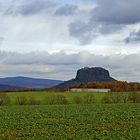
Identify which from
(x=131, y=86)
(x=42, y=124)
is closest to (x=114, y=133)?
(x=42, y=124)

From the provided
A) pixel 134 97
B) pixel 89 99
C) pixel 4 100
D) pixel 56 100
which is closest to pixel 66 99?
pixel 56 100

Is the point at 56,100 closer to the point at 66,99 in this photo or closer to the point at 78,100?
the point at 66,99

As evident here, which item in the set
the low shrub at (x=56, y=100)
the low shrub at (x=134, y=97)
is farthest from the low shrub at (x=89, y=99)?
the low shrub at (x=134, y=97)

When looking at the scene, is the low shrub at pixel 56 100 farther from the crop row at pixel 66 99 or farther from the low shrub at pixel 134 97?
the low shrub at pixel 134 97

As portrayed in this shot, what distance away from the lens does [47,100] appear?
347 ft

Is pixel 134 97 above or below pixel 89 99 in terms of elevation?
above

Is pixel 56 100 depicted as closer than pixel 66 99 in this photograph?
Yes

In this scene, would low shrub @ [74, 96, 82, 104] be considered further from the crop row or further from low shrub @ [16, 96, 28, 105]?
low shrub @ [16, 96, 28, 105]

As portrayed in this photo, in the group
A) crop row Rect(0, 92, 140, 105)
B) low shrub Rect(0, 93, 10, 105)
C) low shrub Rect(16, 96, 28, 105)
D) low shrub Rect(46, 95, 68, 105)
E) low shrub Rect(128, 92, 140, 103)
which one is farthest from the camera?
low shrub Rect(128, 92, 140, 103)

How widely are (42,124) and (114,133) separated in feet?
36.2

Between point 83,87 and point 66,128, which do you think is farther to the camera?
point 83,87

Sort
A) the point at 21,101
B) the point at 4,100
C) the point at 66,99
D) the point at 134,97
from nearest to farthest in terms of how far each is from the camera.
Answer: the point at 21,101 → the point at 4,100 → the point at 66,99 → the point at 134,97

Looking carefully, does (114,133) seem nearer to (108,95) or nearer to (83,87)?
(108,95)

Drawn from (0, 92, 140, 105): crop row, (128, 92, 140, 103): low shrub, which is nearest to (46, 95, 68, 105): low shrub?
(0, 92, 140, 105): crop row
